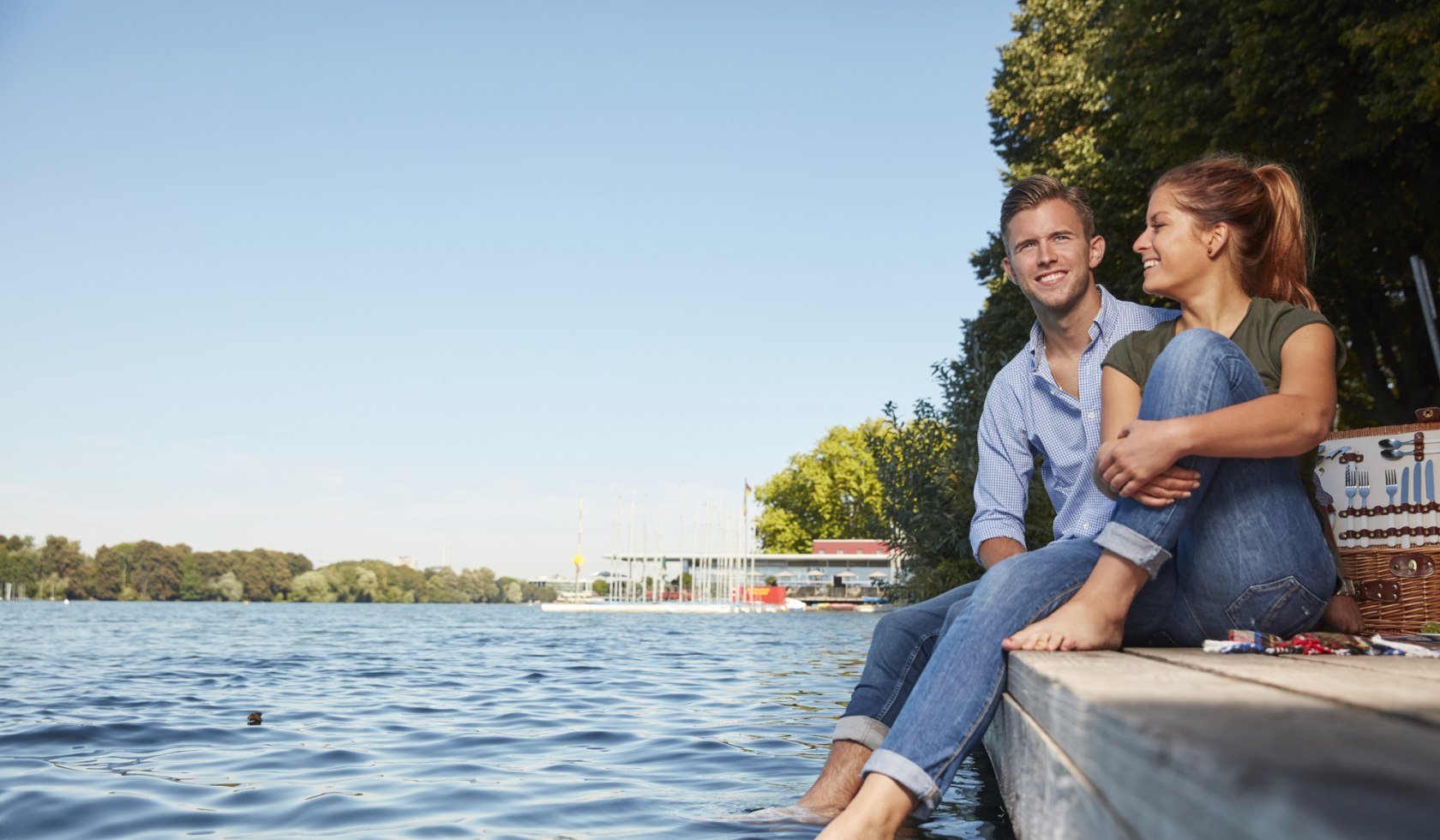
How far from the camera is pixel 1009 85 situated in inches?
833

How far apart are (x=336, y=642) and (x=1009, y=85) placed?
1625 cm

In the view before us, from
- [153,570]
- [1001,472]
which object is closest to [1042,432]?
[1001,472]

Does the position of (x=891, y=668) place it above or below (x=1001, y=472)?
below

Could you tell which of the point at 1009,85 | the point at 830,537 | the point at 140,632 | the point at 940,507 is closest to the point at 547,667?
the point at 940,507

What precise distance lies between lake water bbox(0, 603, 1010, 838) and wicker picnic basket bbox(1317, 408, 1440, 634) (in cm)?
141

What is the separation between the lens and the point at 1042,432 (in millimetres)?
3660

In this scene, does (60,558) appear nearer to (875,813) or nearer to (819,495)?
(819,495)

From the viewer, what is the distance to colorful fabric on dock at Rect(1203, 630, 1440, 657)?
2240mm

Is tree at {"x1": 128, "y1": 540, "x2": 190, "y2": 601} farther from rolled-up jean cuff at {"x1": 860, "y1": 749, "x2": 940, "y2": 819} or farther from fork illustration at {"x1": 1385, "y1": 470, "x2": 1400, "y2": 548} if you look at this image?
rolled-up jean cuff at {"x1": 860, "y1": 749, "x2": 940, "y2": 819}

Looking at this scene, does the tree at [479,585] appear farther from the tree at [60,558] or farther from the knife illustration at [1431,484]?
the knife illustration at [1431,484]

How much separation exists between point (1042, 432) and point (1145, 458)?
1331 millimetres

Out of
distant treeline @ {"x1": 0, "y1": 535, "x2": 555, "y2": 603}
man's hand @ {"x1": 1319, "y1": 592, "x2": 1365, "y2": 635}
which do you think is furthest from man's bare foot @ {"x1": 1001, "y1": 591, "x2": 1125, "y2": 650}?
distant treeline @ {"x1": 0, "y1": 535, "x2": 555, "y2": 603}

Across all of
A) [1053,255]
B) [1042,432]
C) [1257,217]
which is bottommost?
[1042,432]

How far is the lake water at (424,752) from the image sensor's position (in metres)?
3.85
